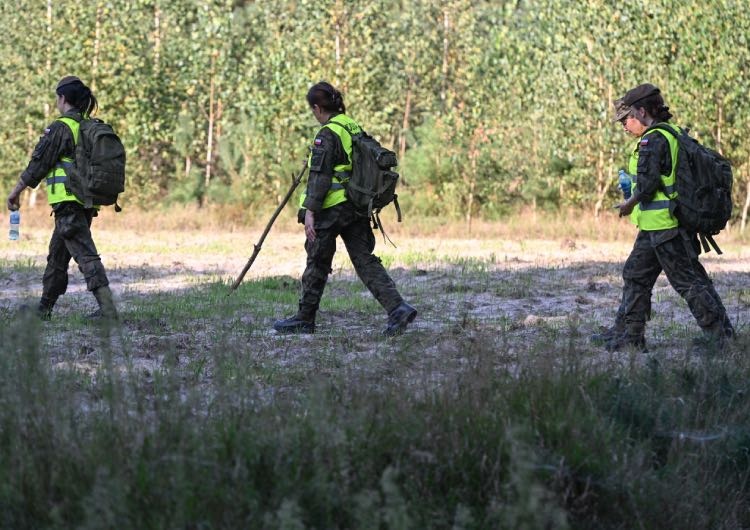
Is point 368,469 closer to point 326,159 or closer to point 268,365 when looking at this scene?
point 268,365

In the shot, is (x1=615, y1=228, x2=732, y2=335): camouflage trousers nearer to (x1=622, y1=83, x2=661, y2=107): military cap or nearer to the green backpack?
(x1=622, y1=83, x2=661, y2=107): military cap

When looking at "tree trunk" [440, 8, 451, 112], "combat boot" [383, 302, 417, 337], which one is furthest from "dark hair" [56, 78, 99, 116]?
"tree trunk" [440, 8, 451, 112]

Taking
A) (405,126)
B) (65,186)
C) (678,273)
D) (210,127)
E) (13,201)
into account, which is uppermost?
(405,126)

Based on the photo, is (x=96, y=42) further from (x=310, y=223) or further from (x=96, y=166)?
(x=310, y=223)

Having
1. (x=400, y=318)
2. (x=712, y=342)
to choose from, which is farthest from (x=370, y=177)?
(x=712, y=342)

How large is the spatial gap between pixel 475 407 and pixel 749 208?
67.9ft

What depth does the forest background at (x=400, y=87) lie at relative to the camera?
23.2 meters

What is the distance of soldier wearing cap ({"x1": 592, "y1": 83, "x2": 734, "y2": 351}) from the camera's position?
27.1 ft

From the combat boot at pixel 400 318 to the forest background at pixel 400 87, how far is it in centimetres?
1435

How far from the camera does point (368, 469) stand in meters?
4.88

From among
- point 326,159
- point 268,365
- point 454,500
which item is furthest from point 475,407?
point 326,159

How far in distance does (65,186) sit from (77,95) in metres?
0.75

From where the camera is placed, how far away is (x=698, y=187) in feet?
26.9

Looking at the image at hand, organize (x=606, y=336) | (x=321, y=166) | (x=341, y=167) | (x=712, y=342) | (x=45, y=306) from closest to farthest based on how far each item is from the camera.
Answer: (x=712, y=342) → (x=606, y=336) → (x=321, y=166) → (x=341, y=167) → (x=45, y=306)
